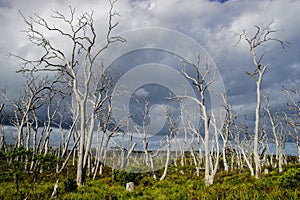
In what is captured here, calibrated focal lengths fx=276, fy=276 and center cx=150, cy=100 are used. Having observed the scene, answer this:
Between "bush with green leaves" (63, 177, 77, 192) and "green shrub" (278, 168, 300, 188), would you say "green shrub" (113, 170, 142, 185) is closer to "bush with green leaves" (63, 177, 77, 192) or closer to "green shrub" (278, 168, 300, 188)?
"bush with green leaves" (63, 177, 77, 192)

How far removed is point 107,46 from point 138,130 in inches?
574

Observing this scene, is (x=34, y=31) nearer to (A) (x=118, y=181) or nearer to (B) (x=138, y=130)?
(A) (x=118, y=181)

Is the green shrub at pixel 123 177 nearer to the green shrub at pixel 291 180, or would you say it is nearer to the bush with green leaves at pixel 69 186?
the bush with green leaves at pixel 69 186

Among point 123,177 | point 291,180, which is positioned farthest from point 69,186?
point 291,180

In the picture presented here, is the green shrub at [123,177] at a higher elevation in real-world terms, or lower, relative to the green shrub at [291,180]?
lower

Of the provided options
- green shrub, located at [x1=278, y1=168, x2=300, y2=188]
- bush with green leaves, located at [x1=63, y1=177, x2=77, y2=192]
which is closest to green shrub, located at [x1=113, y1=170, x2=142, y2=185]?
bush with green leaves, located at [x1=63, y1=177, x2=77, y2=192]

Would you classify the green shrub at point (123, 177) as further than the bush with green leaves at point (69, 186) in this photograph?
Yes

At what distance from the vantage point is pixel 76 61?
20219mm

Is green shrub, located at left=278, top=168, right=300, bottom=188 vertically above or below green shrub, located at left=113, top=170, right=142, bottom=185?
above

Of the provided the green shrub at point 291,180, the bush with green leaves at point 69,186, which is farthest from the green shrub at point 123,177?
the green shrub at point 291,180

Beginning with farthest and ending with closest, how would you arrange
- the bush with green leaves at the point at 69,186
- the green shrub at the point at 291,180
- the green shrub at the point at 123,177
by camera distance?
the green shrub at the point at 123,177
the bush with green leaves at the point at 69,186
the green shrub at the point at 291,180

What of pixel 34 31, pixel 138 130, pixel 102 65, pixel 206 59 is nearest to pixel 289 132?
pixel 138 130

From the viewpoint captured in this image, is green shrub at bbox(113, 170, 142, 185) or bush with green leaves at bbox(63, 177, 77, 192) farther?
green shrub at bbox(113, 170, 142, 185)

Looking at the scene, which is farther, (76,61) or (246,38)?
(246,38)
